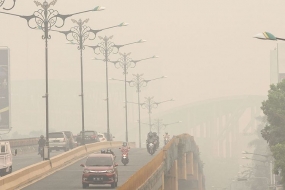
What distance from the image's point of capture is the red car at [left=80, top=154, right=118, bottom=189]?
45.0 metres

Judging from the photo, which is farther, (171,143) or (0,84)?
(0,84)

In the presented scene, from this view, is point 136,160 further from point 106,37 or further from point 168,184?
point 106,37

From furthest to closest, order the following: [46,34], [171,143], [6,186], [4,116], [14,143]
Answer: [4,116], [14,143], [171,143], [46,34], [6,186]

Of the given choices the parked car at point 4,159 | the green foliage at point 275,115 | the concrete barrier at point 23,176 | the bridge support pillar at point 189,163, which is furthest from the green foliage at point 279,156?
the parked car at point 4,159

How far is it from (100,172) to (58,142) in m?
36.1

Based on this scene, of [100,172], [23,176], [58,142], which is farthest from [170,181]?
[100,172]

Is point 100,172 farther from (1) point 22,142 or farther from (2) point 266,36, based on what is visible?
(1) point 22,142

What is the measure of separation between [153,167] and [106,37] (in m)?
36.4

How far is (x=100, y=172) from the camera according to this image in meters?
45.1

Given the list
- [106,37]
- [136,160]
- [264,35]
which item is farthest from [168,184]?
[264,35]

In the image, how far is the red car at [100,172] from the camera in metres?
45.0

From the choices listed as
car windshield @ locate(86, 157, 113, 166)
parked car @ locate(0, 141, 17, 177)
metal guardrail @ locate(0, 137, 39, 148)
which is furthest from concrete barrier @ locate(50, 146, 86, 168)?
metal guardrail @ locate(0, 137, 39, 148)

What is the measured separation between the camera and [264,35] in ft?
102

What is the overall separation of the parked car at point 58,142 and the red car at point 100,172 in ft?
115
